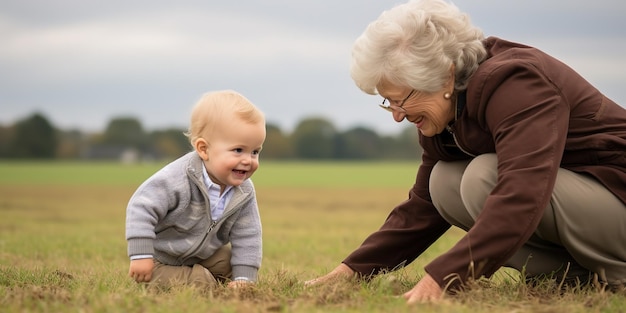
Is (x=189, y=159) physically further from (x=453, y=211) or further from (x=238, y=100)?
(x=453, y=211)

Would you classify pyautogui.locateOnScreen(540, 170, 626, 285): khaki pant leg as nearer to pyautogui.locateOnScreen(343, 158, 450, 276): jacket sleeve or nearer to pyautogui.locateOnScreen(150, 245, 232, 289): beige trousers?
pyautogui.locateOnScreen(343, 158, 450, 276): jacket sleeve

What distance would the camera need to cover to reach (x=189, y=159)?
5.05 metres

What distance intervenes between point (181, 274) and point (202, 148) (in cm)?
83

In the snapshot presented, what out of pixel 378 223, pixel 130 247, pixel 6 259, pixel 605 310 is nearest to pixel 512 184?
pixel 605 310

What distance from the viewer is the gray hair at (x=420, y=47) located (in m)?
4.20

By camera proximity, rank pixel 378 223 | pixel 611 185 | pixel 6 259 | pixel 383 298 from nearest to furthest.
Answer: pixel 383 298 → pixel 611 185 → pixel 6 259 → pixel 378 223

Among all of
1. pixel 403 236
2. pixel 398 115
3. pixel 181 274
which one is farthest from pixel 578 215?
pixel 181 274

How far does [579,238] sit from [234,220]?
2.12 meters

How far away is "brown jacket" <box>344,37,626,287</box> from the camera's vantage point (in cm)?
387

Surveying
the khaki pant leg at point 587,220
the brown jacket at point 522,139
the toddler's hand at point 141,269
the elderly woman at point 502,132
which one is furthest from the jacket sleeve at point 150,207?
the khaki pant leg at point 587,220

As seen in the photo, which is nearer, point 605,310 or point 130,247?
point 605,310

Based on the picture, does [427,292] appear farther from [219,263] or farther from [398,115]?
[219,263]

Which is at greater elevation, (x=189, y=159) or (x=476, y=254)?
(x=189, y=159)

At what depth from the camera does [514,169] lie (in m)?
3.90
